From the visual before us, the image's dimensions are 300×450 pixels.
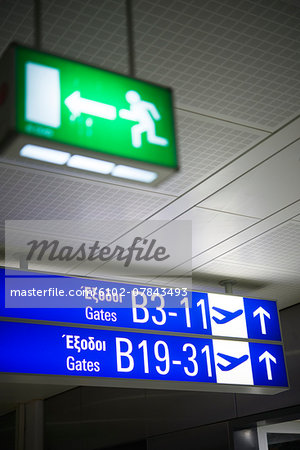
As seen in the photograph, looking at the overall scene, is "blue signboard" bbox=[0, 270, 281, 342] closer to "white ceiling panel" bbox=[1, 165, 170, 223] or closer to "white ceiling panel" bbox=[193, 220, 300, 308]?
"white ceiling panel" bbox=[193, 220, 300, 308]

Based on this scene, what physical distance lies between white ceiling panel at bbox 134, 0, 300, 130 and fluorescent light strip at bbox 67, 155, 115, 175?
802 millimetres

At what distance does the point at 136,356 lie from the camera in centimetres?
417

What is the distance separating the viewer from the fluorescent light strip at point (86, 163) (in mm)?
1986

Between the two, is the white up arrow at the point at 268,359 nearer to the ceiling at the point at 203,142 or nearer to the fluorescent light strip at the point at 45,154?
the ceiling at the point at 203,142

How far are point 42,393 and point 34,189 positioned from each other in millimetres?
4963

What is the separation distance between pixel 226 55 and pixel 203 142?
65cm

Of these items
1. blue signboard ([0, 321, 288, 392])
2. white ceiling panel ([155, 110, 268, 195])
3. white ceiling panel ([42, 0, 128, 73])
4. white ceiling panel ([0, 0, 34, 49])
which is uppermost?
white ceiling panel ([42, 0, 128, 73])

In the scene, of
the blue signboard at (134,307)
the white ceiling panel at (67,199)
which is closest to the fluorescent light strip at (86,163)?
the white ceiling panel at (67,199)

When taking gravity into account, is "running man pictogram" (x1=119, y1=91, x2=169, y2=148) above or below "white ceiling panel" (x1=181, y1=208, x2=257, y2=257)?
below

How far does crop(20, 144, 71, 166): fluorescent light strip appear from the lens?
1968 millimetres

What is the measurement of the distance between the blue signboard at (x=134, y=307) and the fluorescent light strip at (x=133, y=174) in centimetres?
209

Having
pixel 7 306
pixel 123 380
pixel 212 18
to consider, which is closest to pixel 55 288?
pixel 7 306

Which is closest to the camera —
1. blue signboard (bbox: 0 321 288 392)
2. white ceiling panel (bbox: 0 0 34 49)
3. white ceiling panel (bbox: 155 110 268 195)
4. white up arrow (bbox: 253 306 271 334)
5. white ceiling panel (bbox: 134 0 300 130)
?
white ceiling panel (bbox: 0 0 34 49)

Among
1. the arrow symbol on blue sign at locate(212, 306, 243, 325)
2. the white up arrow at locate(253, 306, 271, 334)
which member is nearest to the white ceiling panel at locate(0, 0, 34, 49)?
the arrow symbol on blue sign at locate(212, 306, 243, 325)
